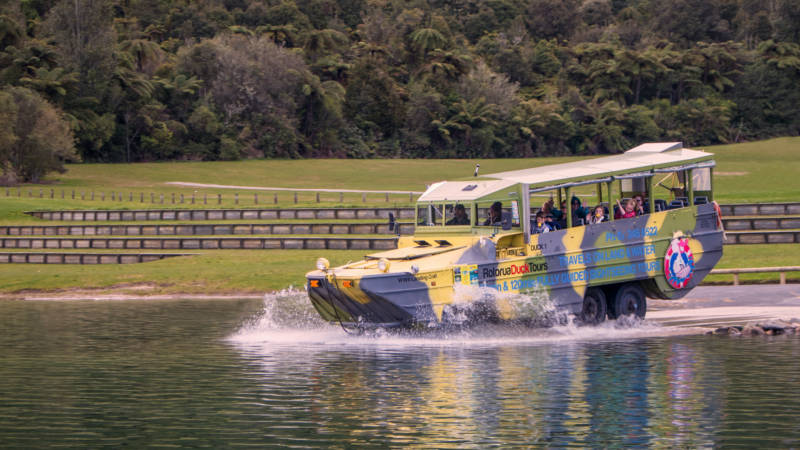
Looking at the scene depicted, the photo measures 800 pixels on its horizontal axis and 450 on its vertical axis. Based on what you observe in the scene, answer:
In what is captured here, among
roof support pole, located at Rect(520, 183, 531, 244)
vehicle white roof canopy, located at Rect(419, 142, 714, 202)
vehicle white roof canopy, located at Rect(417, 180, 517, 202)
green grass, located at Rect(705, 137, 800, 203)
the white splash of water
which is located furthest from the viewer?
green grass, located at Rect(705, 137, 800, 203)

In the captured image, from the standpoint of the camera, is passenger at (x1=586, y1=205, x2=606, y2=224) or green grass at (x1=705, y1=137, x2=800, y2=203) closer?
passenger at (x1=586, y1=205, x2=606, y2=224)

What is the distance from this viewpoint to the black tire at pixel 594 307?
22078 mm

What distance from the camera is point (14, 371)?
17.3 metres

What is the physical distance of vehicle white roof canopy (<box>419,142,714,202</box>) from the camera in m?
21.2

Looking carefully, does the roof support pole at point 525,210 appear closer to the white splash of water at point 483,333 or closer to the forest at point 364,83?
the white splash of water at point 483,333

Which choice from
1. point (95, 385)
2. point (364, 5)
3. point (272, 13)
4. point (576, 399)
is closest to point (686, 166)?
point (576, 399)

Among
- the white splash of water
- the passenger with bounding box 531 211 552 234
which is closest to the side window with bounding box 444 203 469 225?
the passenger with bounding box 531 211 552 234

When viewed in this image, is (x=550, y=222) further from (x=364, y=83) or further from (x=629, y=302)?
(x=364, y=83)

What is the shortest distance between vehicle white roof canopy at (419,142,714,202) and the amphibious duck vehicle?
1.0 inches

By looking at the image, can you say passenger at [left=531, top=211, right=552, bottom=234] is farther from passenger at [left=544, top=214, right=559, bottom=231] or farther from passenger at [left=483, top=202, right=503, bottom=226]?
passenger at [left=483, top=202, right=503, bottom=226]

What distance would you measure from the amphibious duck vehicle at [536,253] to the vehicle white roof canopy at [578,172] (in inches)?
1.0

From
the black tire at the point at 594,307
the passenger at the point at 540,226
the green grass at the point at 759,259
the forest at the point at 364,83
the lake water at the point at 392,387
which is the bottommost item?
the lake water at the point at 392,387

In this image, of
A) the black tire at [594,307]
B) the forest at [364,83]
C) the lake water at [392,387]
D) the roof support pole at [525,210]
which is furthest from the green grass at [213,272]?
the forest at [364,83]

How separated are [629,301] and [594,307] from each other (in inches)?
41.1
